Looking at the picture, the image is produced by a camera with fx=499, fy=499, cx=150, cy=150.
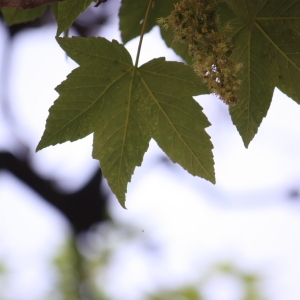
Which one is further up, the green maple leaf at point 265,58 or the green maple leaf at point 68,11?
the green maple leaf at point 265,58

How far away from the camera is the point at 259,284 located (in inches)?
294

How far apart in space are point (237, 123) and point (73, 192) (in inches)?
142

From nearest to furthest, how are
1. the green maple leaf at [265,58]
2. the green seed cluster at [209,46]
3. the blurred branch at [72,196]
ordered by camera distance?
1. the green seed cluster at [209,46]
2. the green maple leaf at [265,58]
3. the blurred branch at [72,196]

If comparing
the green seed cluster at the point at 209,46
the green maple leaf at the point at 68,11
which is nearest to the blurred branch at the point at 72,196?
the green maple leaf at the point at 68,11

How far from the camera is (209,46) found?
1.30 meters

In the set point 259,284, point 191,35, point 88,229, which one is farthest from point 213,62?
point 259,284

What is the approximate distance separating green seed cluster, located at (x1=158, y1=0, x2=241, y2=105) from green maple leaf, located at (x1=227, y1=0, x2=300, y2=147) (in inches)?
7.6

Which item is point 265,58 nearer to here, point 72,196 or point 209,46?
point 209,46

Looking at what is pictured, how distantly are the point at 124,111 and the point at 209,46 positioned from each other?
41 cm

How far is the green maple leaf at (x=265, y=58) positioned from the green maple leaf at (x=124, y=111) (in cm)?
13

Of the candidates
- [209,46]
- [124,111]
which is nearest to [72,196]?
[124,111]

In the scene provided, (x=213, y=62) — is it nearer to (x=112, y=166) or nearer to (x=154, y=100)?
A: (x=154, y=100)

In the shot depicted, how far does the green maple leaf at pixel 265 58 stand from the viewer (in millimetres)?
1490

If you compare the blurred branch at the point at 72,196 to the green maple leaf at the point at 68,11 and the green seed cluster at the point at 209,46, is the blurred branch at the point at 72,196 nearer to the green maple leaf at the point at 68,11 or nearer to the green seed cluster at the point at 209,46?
the green maple leaf at the point at 68,11
